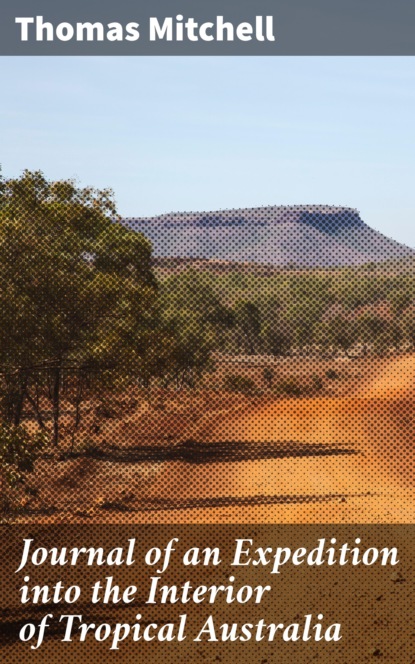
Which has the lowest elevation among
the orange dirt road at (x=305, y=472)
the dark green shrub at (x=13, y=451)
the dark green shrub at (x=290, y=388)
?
the dark green shrub at (x=13, y=451)

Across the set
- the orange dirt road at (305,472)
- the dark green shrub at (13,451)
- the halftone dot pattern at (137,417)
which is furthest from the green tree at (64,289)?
the dark green shrub at (13,451)

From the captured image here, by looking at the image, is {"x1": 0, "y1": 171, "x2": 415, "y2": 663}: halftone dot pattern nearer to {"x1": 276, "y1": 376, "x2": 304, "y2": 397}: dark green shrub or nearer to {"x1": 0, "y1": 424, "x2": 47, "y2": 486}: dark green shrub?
{"x1": 0, "y1": 424, "x2": 47, "y2": 486}: dark green shrub

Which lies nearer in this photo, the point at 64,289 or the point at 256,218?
the point at 64,289

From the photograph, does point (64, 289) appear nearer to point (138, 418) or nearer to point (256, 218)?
point (138, 418)

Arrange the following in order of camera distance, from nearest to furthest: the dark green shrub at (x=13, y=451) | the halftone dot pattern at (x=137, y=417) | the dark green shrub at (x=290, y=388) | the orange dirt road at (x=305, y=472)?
the dark green shrub at (x=13, y=451)
the orange dirt road at (x=305, y=472)
the halftone dot pattern at (x=137, y=417)
the dark green shrub at (x=290, y=388)

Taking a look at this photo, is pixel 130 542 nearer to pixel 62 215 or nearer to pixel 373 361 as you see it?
pixel 62 215

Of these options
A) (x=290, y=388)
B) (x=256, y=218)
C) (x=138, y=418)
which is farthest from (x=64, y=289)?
(x=256, y=218)

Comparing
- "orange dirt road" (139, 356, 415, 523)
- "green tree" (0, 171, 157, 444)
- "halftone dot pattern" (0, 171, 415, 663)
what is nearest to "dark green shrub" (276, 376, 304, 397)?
"halftone dot pattern" (0, 171, 415, 663)

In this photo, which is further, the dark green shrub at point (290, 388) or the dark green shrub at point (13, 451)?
the dark green shrub at point (290, 388)

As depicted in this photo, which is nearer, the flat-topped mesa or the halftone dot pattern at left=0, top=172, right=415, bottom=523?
the halftone dot pattern at left=0, top=172, right=415, bottom=523

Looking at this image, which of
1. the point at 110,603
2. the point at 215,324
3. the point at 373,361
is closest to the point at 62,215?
the point at 110,603

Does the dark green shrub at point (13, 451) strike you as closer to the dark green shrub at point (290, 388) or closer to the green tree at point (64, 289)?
the green tree at point (64, 289)

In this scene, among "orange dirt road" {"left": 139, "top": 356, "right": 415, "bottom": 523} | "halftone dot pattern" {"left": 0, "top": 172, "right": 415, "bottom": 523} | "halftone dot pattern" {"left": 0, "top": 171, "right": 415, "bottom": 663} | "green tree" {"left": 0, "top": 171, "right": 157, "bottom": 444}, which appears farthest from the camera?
"green tree" {"left": 0, "top": 171, "right": 157, "bottom": 444}

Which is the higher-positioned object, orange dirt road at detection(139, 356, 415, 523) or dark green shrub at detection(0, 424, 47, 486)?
orange dirt road at detection(139, 356, 415, 523)
